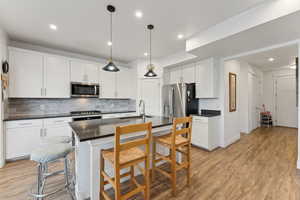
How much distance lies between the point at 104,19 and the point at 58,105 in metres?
2.77

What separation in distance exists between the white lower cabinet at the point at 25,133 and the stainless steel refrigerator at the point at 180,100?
305cm

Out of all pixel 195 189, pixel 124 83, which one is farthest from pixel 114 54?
pixel 195 189

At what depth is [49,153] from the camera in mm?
1524

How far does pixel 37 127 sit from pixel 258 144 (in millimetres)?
5679

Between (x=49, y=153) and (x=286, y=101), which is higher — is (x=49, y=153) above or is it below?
below

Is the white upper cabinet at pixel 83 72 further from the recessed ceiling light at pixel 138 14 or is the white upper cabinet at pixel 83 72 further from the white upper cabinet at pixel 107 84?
the recessed ceiling light at pixel 138 14

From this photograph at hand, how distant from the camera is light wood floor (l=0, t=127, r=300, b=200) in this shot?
5.76 ft

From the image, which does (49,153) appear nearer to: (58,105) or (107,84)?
(58,105)

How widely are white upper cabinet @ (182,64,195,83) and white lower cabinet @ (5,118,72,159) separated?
370cm

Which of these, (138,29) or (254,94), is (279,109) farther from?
(138,29)

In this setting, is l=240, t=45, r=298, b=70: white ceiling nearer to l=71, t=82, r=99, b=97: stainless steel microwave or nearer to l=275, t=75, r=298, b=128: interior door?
l=275, t=75, r=298, b=128: interior door

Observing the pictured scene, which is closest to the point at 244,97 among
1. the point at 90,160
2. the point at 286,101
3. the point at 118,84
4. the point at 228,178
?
the point at 286,101

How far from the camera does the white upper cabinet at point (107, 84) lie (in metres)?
4.19

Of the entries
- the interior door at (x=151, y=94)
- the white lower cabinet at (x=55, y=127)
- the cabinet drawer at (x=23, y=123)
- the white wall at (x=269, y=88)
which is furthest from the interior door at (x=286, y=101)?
the cabinet drawer at (x=23, y=123)
